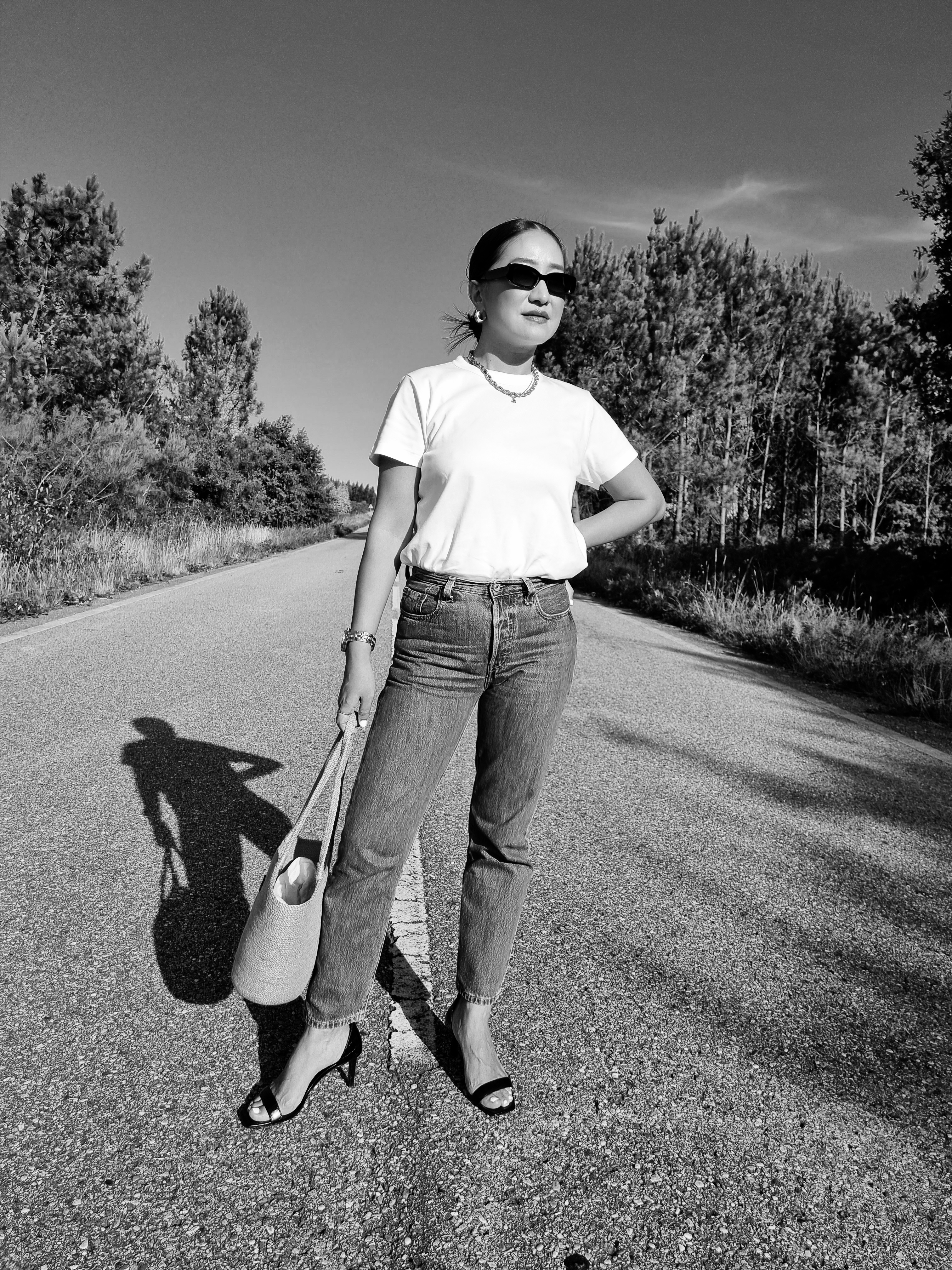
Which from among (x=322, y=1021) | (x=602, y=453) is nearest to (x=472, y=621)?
(x=602, y=453)

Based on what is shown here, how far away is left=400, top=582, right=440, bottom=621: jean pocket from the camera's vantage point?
179 centimetres

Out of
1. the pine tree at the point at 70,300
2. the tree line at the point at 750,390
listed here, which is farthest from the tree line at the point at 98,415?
the tree line at the point at 750,390

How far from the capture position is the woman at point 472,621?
1.78m

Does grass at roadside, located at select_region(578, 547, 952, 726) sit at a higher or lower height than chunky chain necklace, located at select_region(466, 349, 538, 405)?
lower

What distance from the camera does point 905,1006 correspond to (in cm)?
240

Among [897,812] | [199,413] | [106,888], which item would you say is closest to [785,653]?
Result: [897,812]

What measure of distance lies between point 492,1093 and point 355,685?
1004 mm

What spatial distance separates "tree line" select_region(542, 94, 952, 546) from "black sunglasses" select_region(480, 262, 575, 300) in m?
14.6

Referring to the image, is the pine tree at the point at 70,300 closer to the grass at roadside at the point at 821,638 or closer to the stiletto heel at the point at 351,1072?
the grass at roadside at the point at 821,638

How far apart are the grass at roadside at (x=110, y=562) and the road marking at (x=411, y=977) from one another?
755 cm

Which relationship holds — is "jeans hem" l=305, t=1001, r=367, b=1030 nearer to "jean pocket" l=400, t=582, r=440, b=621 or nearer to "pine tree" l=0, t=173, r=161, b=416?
"jean pocket" l=400, t=582, r=440, b=621

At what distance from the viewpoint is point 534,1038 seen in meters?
2.12

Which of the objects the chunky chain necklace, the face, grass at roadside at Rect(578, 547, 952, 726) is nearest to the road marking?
the chunky chain necklace

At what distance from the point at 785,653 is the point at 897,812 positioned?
600cm
